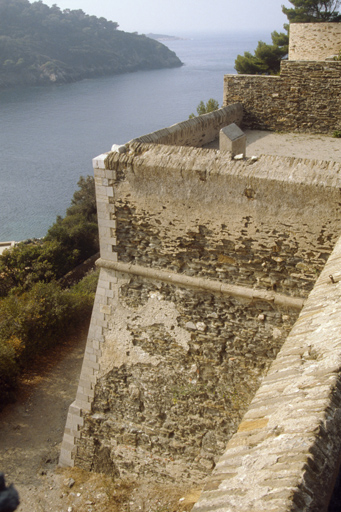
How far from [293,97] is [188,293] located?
4.85 meters

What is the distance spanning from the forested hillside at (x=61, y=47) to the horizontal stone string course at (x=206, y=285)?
50.5m

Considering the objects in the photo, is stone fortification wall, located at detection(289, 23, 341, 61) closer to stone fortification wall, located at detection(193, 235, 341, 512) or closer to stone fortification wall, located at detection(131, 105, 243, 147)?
stone fortification wall, located at detection(131, 105, 243, 147)

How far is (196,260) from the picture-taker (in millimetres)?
5090

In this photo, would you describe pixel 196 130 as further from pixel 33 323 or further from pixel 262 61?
pixel 262 61

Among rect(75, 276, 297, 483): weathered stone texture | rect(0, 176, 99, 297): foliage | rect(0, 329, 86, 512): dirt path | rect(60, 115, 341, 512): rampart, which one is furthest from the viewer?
rect(0, 176, 99, 297): foliage

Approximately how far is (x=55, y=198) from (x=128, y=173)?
25056 millimetres

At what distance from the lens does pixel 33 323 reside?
10.6 metres

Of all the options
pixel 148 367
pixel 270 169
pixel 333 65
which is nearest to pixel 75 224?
pixel 333 65

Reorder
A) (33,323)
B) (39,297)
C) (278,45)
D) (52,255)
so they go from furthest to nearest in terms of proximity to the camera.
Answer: (278,45), (52,255), (39,297), (33,323)

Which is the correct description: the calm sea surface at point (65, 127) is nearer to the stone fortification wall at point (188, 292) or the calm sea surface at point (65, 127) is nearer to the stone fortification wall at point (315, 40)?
the stone fortification wall at point (315, 40)

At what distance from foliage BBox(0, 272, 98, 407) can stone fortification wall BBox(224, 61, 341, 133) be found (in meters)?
5.92

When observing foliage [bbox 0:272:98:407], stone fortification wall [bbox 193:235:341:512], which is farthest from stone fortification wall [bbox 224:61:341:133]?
stone fortification wall [bbox 193:235:341:512]

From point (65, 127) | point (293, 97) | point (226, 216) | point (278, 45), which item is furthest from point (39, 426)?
point (65, 127)

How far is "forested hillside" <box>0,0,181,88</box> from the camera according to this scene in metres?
50.9
